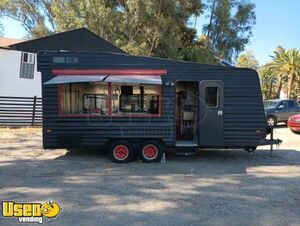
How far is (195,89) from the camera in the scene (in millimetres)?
11516

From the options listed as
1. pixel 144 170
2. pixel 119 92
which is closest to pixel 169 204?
pixel 144 170

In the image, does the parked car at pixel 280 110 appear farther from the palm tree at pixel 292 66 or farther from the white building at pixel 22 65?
the palm tree at pixel 292 66

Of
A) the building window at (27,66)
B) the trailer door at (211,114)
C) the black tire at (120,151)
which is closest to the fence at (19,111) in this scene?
the building window at (27,66)

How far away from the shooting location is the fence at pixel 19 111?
66.1 feet

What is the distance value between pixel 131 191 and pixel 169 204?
1067 millimetres

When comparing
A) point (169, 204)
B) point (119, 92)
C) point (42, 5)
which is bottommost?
point (169, 204)

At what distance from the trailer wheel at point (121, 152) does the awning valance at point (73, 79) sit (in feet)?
5.83

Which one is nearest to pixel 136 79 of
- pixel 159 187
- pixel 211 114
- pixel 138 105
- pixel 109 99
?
pixel 138 105

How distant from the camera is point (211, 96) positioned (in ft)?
36.2

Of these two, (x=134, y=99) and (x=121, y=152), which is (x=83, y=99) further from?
(x=121, y=152)

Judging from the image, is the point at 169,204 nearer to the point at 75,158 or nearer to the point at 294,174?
the point at 294,174

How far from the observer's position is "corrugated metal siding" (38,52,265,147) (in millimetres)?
10883

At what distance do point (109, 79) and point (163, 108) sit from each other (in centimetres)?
164

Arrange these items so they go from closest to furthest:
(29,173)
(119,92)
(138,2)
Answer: (29,173)
(119,92)
(138,2)
